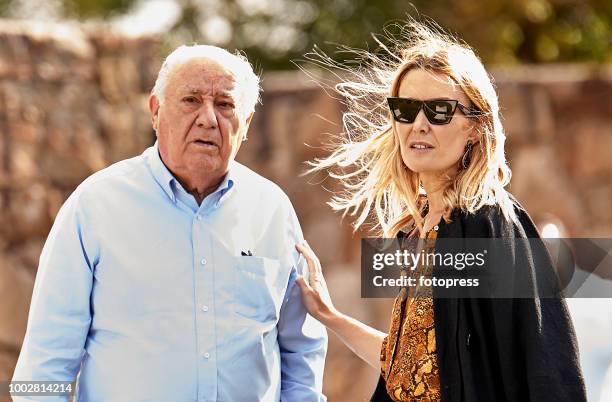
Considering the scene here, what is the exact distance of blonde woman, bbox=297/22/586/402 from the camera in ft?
9.68

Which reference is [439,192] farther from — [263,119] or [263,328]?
[263,119]

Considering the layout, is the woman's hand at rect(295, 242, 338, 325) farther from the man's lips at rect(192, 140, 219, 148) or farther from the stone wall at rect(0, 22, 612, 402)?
the stone wall at rect(0, 22, 612, 402)

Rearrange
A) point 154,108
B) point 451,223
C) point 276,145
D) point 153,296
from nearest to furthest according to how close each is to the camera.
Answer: point 451,223, point 153,296, point 154,108, point 276,145

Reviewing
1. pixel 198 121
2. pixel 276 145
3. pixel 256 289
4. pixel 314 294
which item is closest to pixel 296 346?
pixel 314 294

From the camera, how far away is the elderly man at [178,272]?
3375mm

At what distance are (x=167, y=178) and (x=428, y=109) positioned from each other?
77 cm

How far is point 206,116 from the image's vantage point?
3.50 metres

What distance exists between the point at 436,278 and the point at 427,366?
8.8 inches

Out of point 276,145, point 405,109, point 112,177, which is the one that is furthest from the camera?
point 276,145
